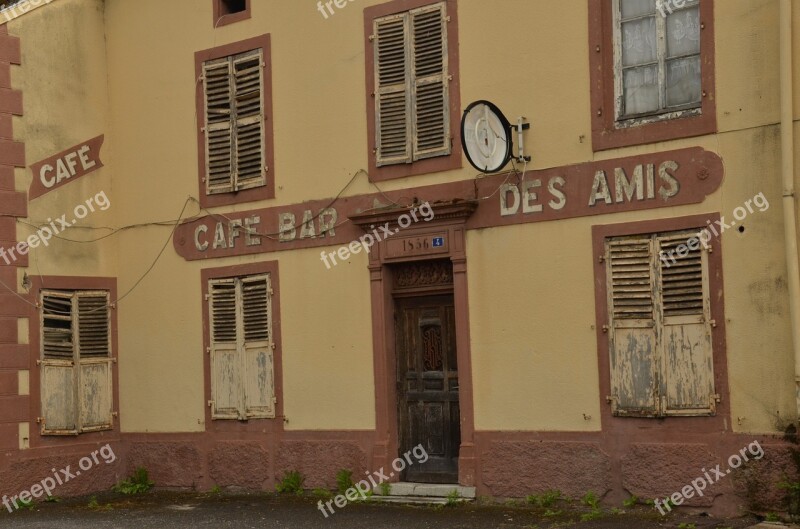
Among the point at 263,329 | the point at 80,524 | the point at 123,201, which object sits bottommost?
the point at 80,524

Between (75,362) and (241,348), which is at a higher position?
(241,348)

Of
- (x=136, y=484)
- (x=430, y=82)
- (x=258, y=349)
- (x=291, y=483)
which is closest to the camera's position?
(x=430, y=82)

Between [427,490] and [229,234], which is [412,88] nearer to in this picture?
[229,234]

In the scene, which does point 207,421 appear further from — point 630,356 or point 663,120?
point 663,120

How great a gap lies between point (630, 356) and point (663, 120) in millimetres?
2144

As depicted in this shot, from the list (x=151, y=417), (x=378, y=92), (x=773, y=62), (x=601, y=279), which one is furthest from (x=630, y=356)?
(x=151, y=417)

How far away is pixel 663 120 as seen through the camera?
1116 centimetres

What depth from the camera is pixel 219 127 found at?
14.6 m

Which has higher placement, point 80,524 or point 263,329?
point 263,329

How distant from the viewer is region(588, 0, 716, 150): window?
10922mm

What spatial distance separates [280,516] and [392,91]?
14.8ft

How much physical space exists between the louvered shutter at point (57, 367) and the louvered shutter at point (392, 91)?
4.56 m

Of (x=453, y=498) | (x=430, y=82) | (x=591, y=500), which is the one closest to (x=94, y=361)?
Answer: (x=453, y=498)

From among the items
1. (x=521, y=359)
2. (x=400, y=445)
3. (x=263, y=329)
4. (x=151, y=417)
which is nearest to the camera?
(x=521, y=359)
